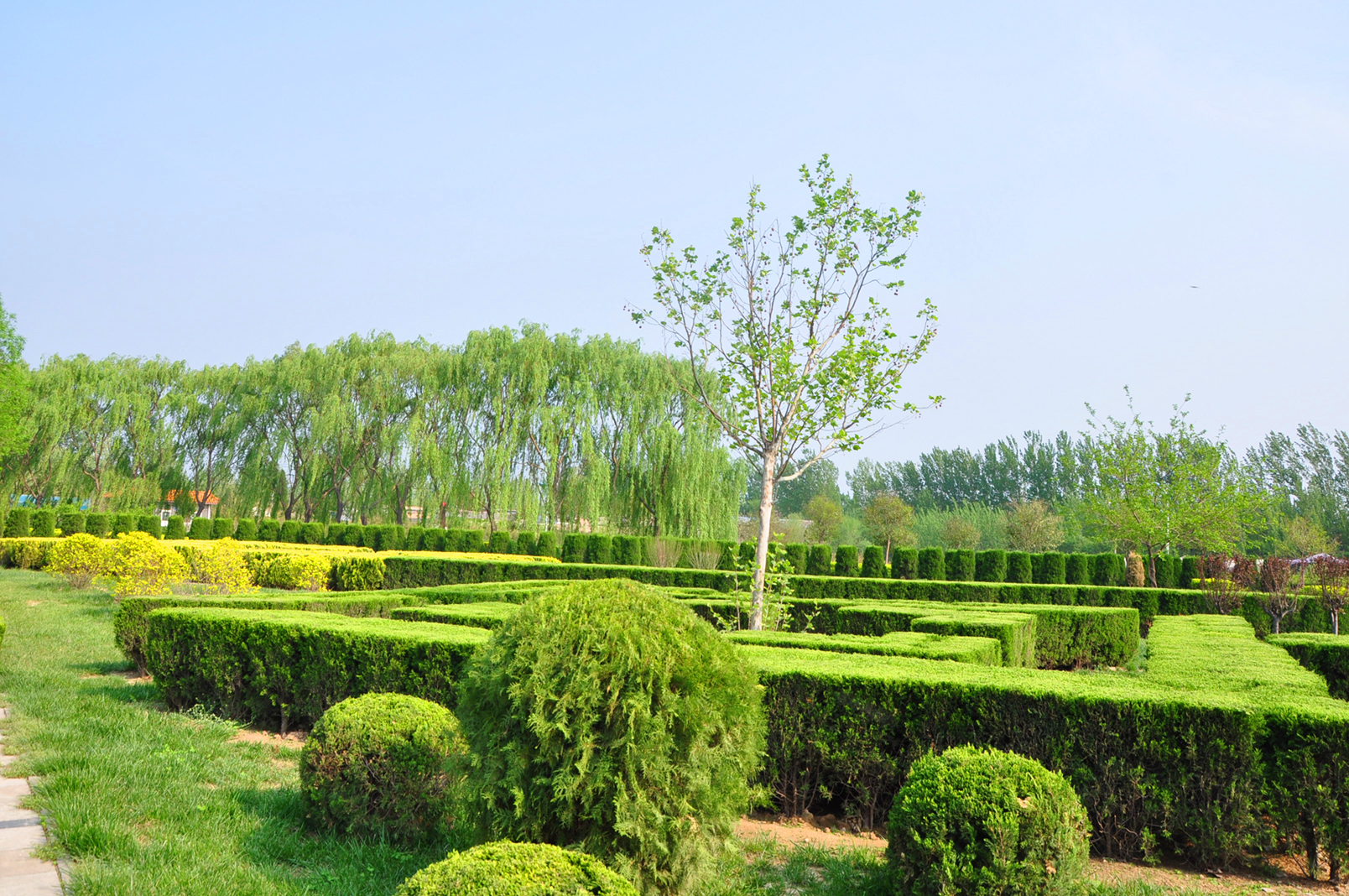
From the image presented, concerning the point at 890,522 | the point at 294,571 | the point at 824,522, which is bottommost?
the point at 294,571

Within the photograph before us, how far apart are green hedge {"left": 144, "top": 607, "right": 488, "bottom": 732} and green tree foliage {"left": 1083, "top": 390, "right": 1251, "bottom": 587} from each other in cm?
2506

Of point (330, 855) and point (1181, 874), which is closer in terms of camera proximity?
point (330, 855)

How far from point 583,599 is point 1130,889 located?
109 inches

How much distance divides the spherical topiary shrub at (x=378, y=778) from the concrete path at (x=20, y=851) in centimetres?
104

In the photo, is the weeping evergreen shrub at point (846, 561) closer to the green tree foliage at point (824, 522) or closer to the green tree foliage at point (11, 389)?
the green tree foliage at point (11, 389)

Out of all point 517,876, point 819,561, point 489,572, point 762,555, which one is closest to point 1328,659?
point 762,555

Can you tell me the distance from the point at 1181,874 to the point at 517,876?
3.42 meters

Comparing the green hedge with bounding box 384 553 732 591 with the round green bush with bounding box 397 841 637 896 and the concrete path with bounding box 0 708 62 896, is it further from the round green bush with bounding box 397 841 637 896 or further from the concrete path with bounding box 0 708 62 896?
the round green bush with bounding box 397 841 637 896

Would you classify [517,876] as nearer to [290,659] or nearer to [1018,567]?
[290,659]

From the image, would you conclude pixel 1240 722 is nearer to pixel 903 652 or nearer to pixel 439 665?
pixel 903 652

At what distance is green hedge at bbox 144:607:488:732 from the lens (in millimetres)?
5617

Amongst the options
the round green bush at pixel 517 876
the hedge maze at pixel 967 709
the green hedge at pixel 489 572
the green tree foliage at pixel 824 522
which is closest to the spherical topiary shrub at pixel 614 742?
the round green bush at pixel 517 876

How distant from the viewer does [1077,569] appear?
73.3ft

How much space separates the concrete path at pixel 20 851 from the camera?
3.15 m
